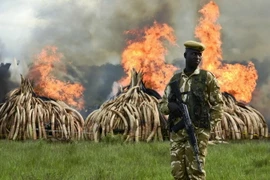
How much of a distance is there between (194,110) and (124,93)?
→ 834cm

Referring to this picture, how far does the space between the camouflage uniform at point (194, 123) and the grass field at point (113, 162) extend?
4.89ft

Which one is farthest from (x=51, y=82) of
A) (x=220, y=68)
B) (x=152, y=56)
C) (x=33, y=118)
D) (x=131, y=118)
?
(x=131, y=118)

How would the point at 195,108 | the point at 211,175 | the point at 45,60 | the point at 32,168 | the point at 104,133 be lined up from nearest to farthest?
the point at 195,108
the point at 211,175
the point at 32,168
the point at 104,133
the point at 45,60

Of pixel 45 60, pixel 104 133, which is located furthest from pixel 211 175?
pixel 45 60

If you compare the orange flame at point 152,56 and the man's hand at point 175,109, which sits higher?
the orange flame at point 152,56

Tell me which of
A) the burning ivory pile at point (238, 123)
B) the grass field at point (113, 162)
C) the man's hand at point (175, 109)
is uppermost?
the burning ivory pile at point (238, 123)

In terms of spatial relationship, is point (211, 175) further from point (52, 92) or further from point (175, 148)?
point (52, 92)

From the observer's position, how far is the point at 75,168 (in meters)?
8.67

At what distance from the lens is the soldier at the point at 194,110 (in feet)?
20.1

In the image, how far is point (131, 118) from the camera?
1343 cm

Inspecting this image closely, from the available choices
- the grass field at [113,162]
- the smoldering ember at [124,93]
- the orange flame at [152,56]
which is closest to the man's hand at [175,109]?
the grass field at [113,162]

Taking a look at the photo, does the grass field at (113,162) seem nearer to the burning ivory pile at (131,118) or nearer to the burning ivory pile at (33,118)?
the burning ivory pile at (131,118)

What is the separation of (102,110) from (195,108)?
8.12 metres

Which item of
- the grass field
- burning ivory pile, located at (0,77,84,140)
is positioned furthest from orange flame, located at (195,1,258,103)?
the grass field
